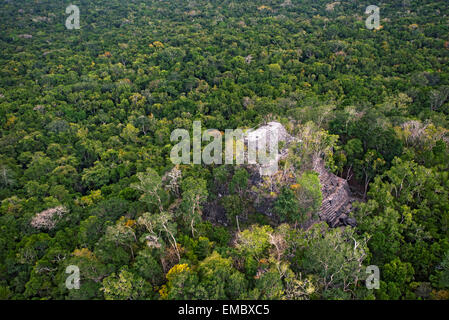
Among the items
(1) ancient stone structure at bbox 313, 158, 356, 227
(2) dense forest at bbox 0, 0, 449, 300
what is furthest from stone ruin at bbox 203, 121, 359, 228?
(2) dense forest at bbox 0, 0, 449, 300

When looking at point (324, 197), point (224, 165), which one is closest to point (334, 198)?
point (324, 197)

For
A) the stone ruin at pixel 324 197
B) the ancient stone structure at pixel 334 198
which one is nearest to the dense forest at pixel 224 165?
the stone ruin at pixel 324 197

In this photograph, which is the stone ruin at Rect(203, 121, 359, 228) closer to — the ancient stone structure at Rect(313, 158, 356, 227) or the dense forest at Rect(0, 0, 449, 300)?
the ancient stone structure at Rect(313, 158, 356, 227)

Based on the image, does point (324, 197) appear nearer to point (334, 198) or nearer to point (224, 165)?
point (334, 198)

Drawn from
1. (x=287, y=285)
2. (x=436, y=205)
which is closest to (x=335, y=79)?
(x=436, y=205)

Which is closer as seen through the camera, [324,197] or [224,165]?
[224,165]

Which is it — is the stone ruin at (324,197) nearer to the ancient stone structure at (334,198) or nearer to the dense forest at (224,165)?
the ancient stone structure at (334,198)

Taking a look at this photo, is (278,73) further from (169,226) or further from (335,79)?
(169,226)

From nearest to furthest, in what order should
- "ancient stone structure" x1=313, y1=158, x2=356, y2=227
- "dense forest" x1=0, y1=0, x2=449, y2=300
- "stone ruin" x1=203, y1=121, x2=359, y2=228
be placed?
"dense forest" x1=0, y1=0, x2=449, y2=300
"stone ruin" x1=203, y1=121, x2=359, y2=228
"ancient stone structure" x1=313, y1=158, x2=356, y2=227
